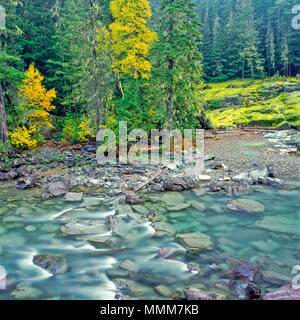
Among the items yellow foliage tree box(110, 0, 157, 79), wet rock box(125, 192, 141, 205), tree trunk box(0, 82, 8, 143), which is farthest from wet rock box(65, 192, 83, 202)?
yellow foliage tree box(110, 0, 157, 79)

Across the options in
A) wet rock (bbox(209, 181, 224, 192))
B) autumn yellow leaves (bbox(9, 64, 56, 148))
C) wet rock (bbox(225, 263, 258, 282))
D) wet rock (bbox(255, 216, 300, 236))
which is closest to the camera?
wet rock (bbox(225, 263, 258, 282))

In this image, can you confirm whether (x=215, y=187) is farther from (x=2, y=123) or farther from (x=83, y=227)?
(x=2, y=123)

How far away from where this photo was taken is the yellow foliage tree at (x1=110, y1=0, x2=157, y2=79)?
19219 millimetres

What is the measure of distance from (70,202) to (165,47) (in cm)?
1402

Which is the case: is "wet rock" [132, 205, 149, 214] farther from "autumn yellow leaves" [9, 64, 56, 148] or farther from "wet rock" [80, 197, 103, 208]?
"autumn yellow leaves" [9, 64, 56, 148]

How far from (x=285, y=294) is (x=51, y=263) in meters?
5.46

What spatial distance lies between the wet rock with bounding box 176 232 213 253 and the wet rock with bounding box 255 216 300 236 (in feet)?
6.93

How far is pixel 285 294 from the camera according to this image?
195 inches

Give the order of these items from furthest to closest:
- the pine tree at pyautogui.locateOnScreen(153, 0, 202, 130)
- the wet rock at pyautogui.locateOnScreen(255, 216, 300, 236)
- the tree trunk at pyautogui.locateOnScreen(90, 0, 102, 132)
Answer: the pine tree at pyautogui.locateOnScreen(153, 0, 202, 130)
the tree trunk at pyautogui.locateOnScreen(90, 0, 102, 132)
the wet rock at pyautogui.locateOnScreen(255, 216, 300, 236)

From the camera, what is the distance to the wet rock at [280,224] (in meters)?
8.23
